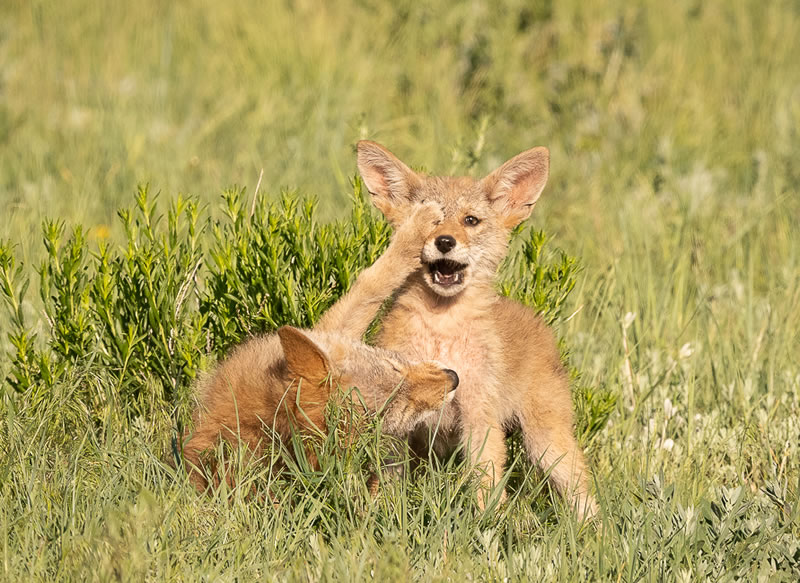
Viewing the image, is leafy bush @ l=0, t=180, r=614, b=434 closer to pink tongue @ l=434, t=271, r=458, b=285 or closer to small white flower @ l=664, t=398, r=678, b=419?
small white flower @ l=664, t=398, r=678, b=419

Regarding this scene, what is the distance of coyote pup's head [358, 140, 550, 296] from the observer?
4098 millimetres

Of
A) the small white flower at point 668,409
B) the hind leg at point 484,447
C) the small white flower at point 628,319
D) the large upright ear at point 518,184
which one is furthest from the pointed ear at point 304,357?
the small white flower at point 628,319

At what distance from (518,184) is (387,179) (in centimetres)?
62

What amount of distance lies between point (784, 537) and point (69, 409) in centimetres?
295

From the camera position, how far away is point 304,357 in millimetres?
3484

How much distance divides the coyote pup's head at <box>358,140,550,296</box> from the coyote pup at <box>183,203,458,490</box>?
0.13 meters

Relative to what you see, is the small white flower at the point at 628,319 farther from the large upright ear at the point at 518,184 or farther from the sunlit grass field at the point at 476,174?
the large upright ear at the point at 518,184

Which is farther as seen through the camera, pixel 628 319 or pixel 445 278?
pixel 628 319

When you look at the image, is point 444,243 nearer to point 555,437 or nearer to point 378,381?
point 378,381

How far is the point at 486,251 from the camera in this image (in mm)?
4234

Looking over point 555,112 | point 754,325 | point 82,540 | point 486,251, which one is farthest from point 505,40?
point 82,540

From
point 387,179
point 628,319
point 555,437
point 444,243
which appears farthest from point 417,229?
point 628,319

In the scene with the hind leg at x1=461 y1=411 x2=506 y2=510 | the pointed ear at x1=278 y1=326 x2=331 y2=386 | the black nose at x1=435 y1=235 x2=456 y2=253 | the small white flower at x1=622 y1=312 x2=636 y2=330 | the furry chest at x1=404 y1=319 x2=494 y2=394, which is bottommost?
the hind leg at x1=461 y1=411 x2=506 y2=510

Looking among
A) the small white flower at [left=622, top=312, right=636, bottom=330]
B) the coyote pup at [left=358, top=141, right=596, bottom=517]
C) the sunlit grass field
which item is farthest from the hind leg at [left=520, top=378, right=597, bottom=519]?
the small white flower at [left=622, top=312, right=636, bottom=330]
